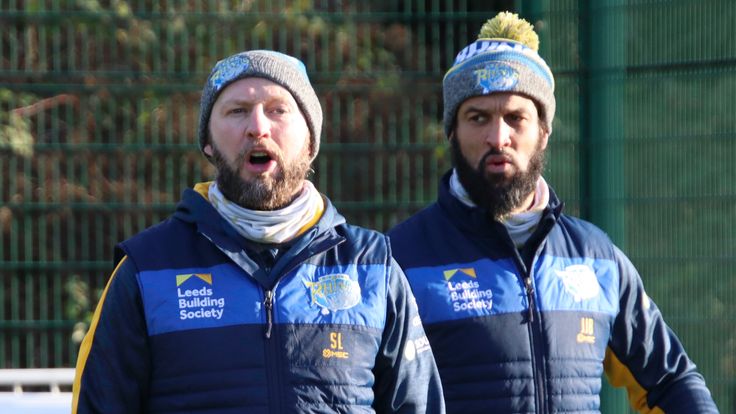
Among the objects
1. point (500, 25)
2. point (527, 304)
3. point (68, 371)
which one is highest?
point (500, 25)

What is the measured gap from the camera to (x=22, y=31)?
7184 millimetres

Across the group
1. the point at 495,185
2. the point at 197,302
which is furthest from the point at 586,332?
the point at 197,302

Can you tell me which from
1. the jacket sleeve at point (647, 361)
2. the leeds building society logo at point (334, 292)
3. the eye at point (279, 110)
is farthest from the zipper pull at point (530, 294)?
the eye at point (279, 110)

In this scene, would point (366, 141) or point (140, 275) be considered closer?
point (140, 275)

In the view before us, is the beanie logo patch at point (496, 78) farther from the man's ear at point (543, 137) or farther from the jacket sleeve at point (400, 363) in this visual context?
the jacket sleeve at point (400, 363)

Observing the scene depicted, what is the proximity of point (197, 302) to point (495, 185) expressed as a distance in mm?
1259

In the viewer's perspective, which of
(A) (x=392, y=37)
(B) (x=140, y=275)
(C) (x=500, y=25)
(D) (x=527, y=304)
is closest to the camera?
(B) (x=140, y=275)

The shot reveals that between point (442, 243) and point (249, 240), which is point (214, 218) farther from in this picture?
point (442, 243)

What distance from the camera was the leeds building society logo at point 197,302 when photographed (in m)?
3.54

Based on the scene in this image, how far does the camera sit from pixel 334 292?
363 cm

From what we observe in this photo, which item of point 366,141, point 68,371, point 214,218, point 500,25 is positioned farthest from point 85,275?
point 214,218

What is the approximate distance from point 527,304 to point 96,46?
12.2 feet

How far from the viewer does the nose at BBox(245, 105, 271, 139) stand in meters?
3.71

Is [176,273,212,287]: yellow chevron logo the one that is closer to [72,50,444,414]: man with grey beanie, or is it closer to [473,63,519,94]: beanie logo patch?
[72,50,444,414]: man with grey beanie
